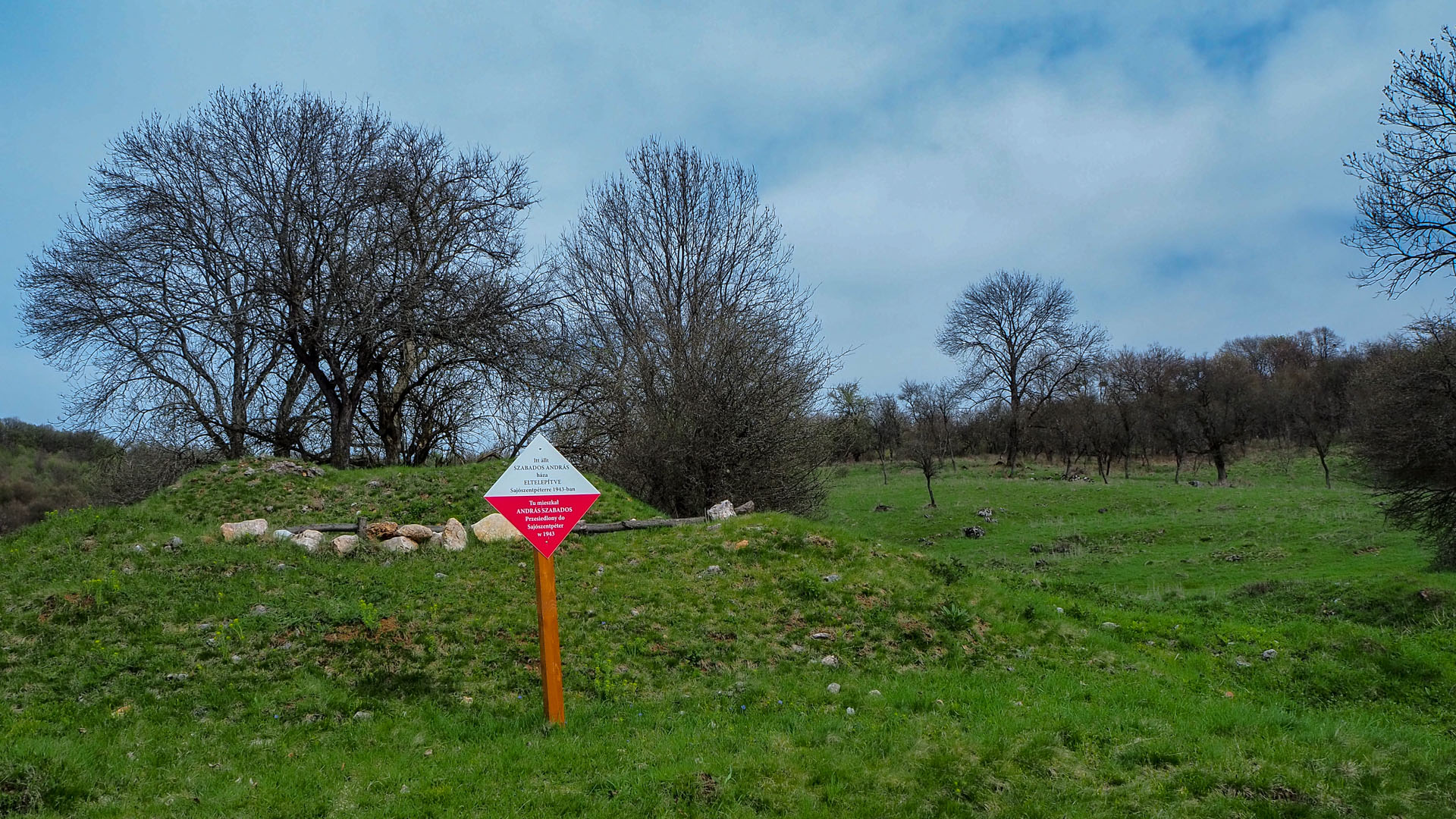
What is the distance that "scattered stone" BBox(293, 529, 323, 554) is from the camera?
10797mm

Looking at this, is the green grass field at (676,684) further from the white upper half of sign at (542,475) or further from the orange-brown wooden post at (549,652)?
the white upper half of sign at (542,475)

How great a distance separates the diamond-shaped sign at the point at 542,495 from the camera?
6.67 m

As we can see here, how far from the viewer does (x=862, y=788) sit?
17.7ft

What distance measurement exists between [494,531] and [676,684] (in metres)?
5.34

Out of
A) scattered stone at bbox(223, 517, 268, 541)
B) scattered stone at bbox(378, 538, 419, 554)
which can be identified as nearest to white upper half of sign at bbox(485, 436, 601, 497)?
Result: scattered stone at bbox(378, 538, 419, 554)

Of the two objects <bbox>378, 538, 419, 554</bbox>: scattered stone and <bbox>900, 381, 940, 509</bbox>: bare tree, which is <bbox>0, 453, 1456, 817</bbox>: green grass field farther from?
<bbox>900, 381, 940, 509</bbox>: bare tree

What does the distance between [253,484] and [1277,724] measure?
55.6 ft

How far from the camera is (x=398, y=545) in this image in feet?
36.4

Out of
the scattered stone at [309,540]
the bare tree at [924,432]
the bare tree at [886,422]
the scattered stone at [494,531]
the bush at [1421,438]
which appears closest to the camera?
the scattered stone at [309,540]

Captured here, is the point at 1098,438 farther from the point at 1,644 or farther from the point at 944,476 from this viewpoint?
the point at 1,644

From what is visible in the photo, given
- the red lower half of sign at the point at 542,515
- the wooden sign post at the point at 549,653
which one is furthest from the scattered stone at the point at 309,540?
the wooden sign post at the point at 549,653

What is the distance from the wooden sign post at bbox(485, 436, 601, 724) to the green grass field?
471 mm

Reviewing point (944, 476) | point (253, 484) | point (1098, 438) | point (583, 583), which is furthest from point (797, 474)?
point (1098, 438)

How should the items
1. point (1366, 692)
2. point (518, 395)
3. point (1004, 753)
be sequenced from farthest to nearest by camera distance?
point (518, 395)
point (1366, 692)
point (1004, 753)
